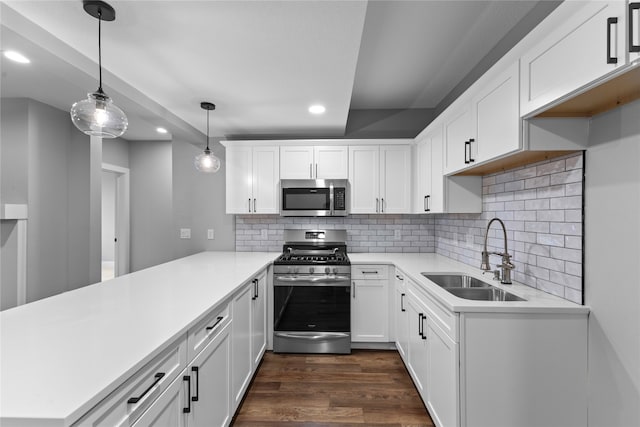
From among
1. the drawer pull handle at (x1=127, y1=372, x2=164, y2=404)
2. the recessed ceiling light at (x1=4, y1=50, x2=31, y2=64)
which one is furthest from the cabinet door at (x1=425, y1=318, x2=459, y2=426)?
the recessed ceiling light at (x1=4, y1=50, x2=31, y2=64)

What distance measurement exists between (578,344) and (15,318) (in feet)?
8.61

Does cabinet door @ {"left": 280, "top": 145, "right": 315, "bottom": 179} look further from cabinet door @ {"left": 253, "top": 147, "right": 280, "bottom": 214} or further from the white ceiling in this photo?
the white ceiling

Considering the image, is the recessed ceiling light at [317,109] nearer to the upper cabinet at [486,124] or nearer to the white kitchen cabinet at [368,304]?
the upper cabinet at [486,124]

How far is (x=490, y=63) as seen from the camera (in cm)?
253

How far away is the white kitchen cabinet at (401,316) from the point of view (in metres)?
2.78

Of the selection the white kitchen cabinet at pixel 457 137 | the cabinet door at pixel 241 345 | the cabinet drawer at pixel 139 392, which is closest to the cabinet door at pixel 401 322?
the white kitchen cabinet at pixel 457 137

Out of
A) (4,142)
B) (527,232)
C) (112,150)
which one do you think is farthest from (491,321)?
(112,150)

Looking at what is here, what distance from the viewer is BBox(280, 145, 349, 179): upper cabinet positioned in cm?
359

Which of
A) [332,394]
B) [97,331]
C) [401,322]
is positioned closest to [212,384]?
[97,331]

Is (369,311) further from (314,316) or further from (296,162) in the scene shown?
(296,162)

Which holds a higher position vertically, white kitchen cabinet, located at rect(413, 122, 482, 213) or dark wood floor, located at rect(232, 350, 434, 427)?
white kitchen cabinet, located at rect(413, 122, 482, 213)

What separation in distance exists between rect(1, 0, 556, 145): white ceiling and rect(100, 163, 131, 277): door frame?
2213 mm

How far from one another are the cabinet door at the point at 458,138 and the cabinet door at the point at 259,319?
6.15 feet

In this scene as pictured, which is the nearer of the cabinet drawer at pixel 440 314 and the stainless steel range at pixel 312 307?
the cabinet drawer at pixel 440 314
